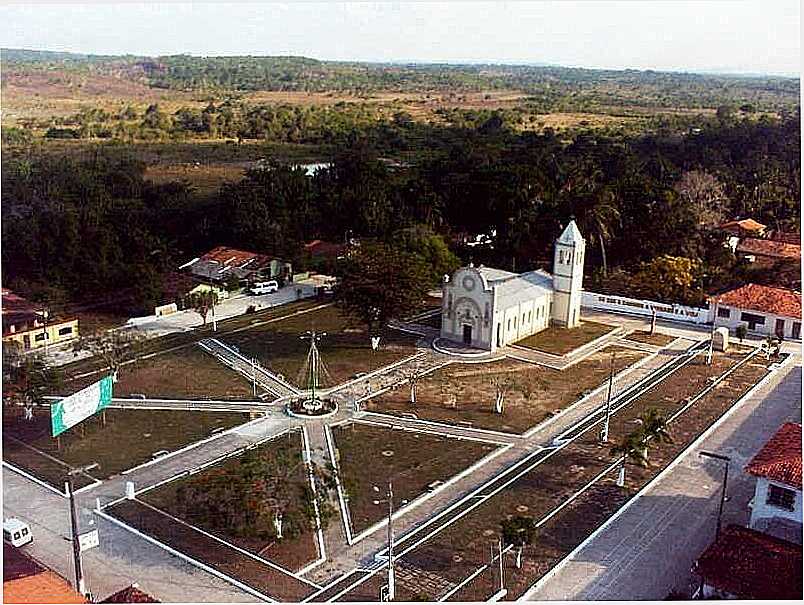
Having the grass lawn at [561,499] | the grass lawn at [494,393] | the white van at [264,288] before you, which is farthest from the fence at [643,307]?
the white van at [264,288]

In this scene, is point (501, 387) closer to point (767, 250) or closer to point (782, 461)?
point (782, 461)

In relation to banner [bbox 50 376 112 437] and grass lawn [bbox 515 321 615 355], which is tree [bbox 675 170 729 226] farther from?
banner [bbox 50 376 112 437]

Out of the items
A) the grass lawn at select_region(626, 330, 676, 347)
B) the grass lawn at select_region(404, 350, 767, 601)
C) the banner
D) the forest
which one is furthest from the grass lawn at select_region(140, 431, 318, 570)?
the grass lawn at select_region(626, 330, 676, 347)

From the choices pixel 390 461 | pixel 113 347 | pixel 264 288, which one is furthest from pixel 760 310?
pixel 113 347

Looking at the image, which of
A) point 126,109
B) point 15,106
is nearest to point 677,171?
point 126,109

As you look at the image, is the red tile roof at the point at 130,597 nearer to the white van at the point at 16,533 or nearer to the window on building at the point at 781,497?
the white van at the point at 16,533

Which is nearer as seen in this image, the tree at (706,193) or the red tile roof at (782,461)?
the red tile roof at (782,461)

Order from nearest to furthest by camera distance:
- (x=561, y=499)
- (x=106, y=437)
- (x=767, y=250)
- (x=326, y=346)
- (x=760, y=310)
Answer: (x=561, y=499) → (x=106, y=437) → (x=326, y=346) → (x=760, y=310) → (x=767, y=250)
